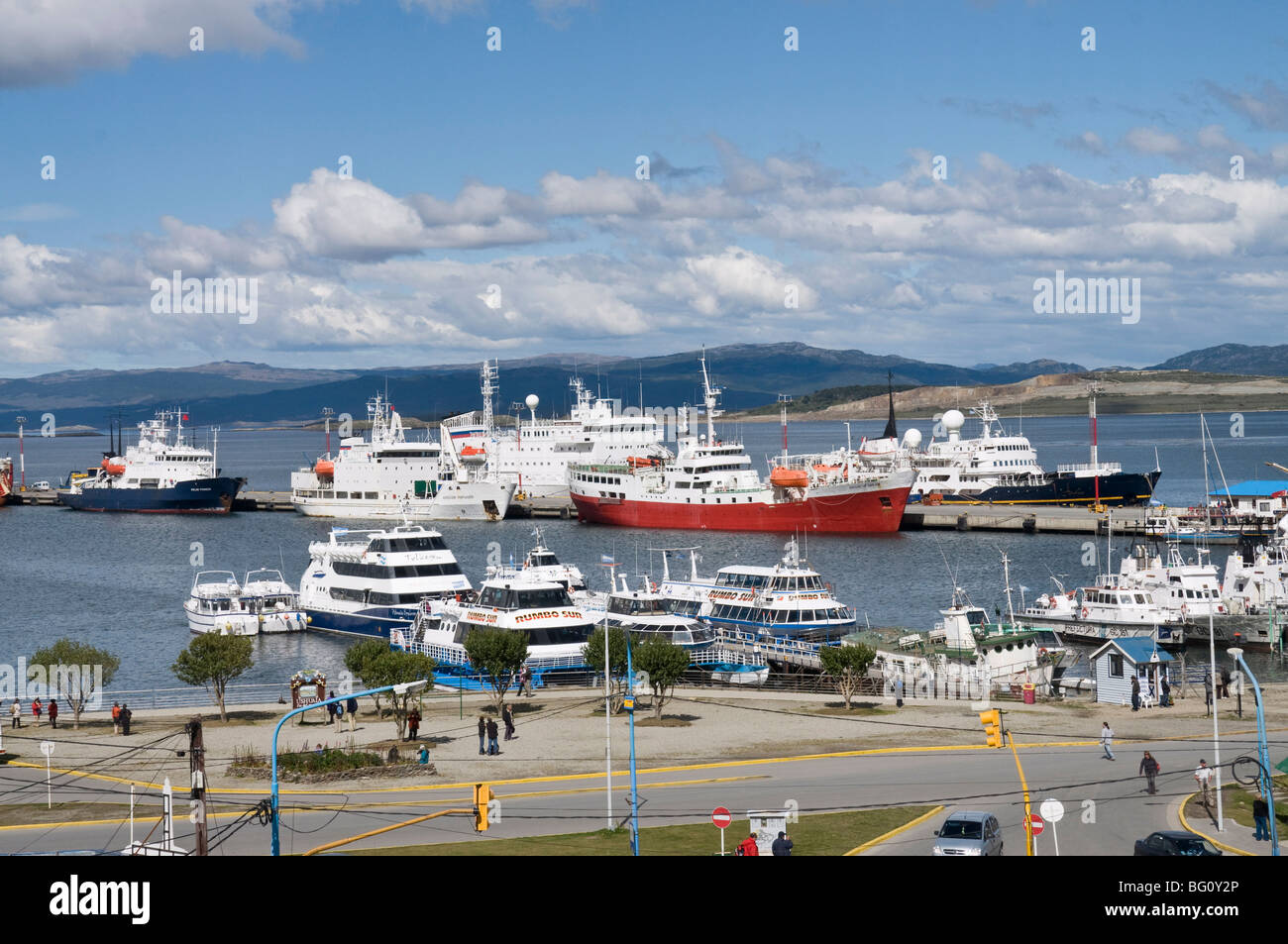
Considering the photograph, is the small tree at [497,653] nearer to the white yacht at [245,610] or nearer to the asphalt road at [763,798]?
the asphalt road at [763,798]

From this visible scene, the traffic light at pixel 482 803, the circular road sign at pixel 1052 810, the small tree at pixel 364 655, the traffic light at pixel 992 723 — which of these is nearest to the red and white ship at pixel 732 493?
the small tree at pixel 364 655

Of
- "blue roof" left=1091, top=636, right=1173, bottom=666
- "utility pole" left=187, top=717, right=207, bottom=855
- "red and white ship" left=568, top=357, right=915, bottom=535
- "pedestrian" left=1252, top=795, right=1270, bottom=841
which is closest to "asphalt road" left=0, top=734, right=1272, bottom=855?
"pedestrian" left=1252, top=795, right=1270, bottom=841

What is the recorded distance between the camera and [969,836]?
59.2ft

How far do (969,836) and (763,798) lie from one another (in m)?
6.63

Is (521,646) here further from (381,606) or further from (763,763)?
(381,606)

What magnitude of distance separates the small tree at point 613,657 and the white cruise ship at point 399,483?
70.6 m

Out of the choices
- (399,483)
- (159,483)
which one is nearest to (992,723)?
(399,483)

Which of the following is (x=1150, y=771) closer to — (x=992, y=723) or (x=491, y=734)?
(x=992, y=723)

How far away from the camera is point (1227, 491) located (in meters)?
77.2

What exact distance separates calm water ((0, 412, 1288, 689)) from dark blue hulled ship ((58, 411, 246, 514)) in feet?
6.72

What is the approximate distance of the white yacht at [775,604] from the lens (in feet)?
143
